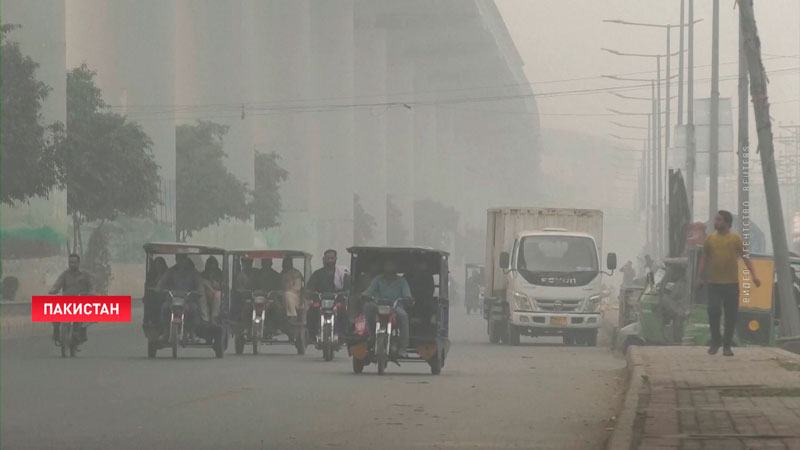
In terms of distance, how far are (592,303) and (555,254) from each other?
110 centimetres

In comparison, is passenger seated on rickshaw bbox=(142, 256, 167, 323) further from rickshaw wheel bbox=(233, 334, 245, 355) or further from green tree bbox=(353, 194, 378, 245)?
green tree bbox=(353, 194, 378, 245)

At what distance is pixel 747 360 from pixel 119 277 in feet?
104

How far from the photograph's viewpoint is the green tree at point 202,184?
190ft

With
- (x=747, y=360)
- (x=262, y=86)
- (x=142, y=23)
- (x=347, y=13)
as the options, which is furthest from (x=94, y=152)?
(x=347, y=13)

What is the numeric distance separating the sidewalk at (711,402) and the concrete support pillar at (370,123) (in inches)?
2943

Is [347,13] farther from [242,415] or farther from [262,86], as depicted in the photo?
[242,415]

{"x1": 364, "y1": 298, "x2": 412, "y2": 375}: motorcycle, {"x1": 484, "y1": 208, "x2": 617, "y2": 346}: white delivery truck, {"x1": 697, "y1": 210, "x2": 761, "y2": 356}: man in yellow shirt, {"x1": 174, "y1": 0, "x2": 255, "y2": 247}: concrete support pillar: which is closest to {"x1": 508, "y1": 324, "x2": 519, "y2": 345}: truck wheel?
{"x1": 484, "y1": 208, "x2": 617, "y2": 346}: white delivery truck

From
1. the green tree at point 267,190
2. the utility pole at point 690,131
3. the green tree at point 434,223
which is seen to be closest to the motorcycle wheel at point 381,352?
the utility pole at point 690,131

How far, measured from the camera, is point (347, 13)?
84.6 m

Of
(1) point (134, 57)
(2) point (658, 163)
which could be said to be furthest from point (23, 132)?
(2) point (658, 163)

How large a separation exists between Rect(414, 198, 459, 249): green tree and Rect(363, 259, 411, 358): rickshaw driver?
75291 mm

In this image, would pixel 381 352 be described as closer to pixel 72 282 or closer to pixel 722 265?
pixel 722 265

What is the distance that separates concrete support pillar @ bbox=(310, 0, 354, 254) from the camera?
81875 millimetres

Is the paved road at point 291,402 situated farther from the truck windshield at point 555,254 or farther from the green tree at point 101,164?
the green tree at point 101,164
